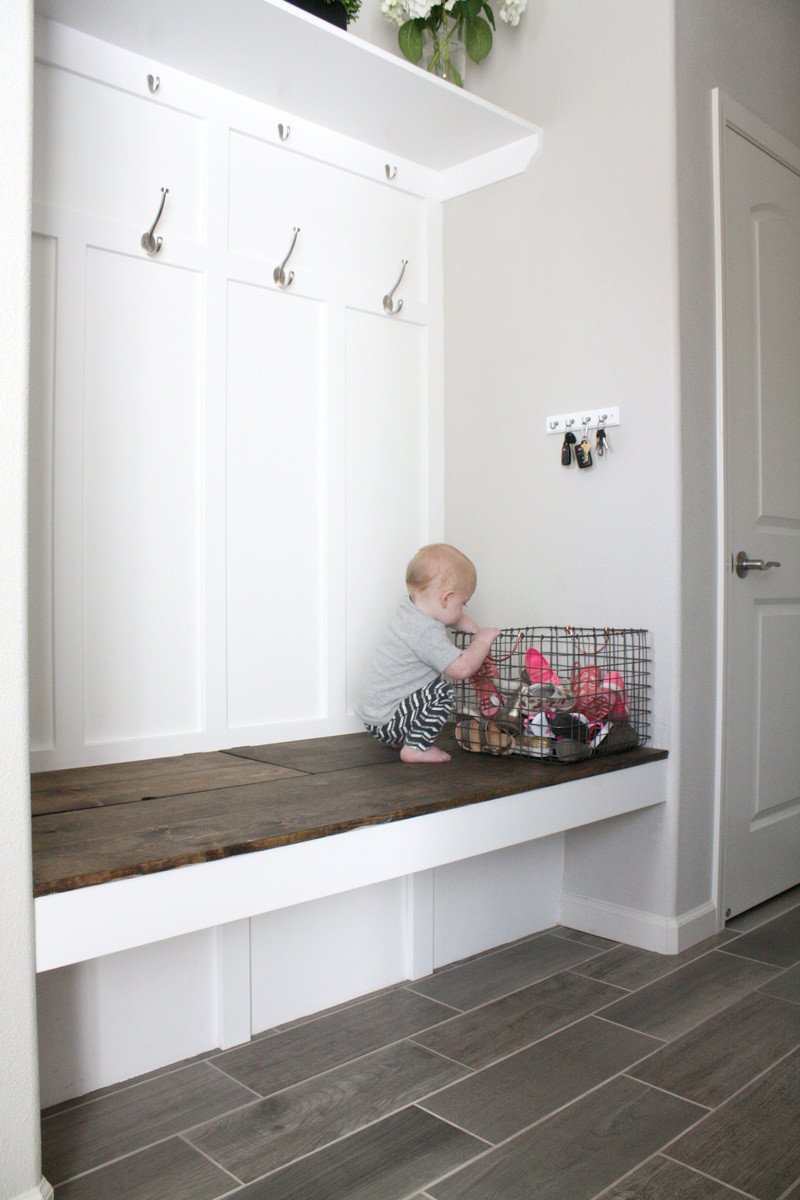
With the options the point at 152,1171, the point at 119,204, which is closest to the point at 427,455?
the point at 119,204

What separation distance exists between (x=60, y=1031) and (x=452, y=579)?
1.12 metres

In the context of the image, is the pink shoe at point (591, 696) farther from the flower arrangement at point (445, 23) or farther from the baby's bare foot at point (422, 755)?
the flower arrangement at point (445, 23)

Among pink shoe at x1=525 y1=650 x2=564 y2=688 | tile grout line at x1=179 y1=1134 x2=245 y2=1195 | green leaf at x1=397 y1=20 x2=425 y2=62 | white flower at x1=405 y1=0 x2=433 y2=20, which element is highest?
white flower at x1=405 y1=0 x2=433 y2=20

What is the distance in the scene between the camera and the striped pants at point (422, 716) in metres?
1.96

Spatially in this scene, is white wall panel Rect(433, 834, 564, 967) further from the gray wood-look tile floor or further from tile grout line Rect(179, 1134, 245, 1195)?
tile grout line Rect(179, 1134, 245, 1195)

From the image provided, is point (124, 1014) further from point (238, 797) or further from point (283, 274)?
point (283, 274)

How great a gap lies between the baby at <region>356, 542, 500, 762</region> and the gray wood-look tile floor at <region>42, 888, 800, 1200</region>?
0.54 m

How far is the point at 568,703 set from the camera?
79.7 inches

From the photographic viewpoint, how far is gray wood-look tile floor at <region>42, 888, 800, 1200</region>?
1.32 m

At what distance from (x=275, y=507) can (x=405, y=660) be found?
0.45 metres

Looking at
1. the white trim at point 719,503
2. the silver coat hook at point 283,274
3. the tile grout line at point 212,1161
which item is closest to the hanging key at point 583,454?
the white trim at point 719,503

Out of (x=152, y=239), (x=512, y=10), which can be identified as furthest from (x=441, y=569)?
(x=512, y=10)

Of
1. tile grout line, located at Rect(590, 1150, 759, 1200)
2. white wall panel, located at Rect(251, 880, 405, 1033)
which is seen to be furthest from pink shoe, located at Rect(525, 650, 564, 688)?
tile grout line, located at Rect(590, 1150, 759, 1200)

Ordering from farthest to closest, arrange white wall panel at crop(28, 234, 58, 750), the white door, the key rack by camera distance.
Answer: the white door
the key rack
white wall panel at crop(28, 234, 58, 750)
